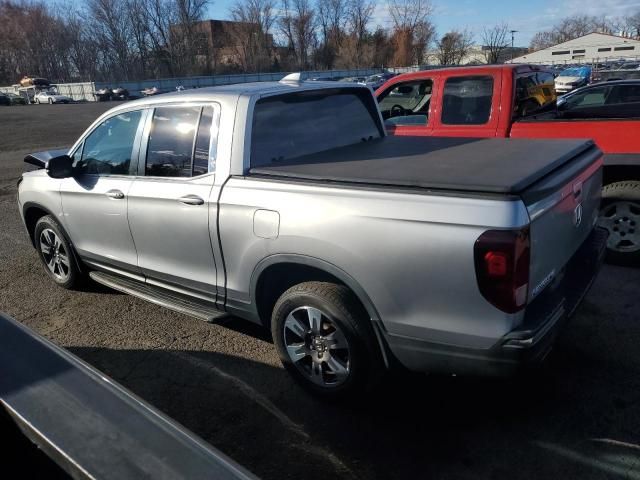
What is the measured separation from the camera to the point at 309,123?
3.76 metres

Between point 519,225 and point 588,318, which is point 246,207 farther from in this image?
point 588,318

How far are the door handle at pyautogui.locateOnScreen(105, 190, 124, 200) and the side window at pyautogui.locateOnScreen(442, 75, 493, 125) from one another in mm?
3670

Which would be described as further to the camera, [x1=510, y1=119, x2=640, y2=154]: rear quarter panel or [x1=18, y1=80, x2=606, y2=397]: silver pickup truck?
[x1=510, y1=119, x2=640, y2=154]: rear quarter panel

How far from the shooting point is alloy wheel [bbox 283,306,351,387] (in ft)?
9.63

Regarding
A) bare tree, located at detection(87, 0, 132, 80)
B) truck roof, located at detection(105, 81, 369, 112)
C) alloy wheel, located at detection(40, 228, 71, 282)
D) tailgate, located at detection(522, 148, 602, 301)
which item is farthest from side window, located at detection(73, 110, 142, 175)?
bare tree, located at detection(87, 0, 132, 80)

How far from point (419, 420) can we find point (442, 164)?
1462 mm

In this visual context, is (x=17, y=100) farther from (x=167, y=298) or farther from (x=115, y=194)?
(x=167, y=298)

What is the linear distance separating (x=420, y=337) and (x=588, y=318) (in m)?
2.17

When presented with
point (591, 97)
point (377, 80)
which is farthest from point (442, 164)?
point (377, 80)

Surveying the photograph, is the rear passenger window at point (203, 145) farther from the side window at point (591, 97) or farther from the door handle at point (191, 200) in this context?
the side window at point (591, 97)

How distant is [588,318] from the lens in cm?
400

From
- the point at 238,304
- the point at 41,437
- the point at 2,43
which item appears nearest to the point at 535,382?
the point at 238,304

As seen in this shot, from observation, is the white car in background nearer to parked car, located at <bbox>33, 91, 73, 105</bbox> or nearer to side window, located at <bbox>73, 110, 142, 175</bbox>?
parked car, located at <bbox>33, 91, 73, 105</bbox>

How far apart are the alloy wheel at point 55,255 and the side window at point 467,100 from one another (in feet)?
13.9
